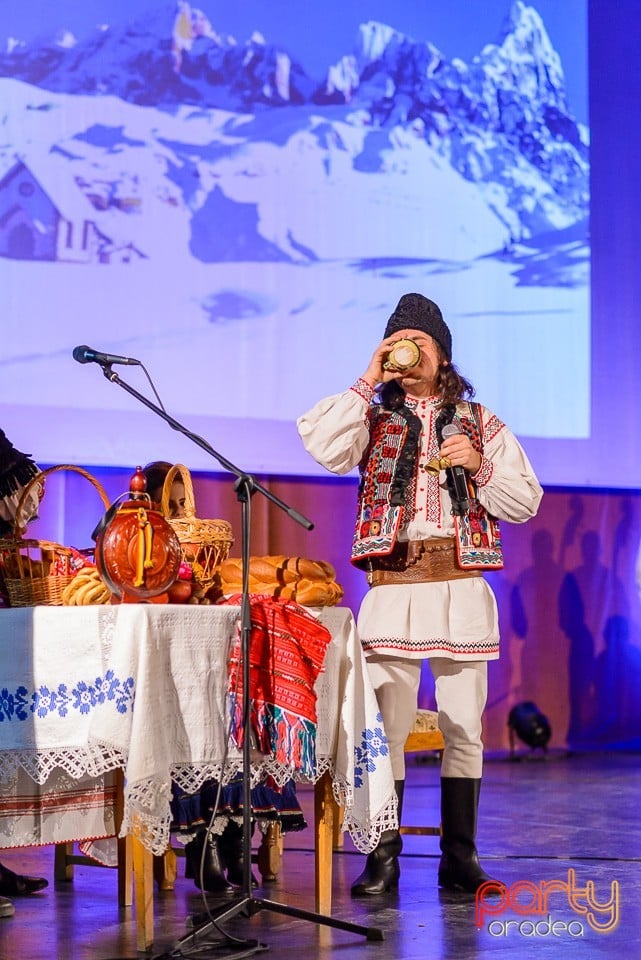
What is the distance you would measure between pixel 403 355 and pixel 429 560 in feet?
1.80

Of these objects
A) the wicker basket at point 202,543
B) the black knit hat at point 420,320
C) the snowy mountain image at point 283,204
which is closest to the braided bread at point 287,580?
the wicker basket at point 202,543

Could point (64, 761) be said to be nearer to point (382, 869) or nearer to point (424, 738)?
point (382, 869)

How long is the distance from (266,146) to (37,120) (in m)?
1.12

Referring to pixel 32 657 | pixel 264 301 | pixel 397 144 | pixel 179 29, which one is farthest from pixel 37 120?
pixel 32 657

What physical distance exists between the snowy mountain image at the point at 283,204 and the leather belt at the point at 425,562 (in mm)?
2709

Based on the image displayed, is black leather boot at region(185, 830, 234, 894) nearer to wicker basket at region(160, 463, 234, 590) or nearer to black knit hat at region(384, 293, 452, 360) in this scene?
wicker basket at region(160, 463, 234, 590)

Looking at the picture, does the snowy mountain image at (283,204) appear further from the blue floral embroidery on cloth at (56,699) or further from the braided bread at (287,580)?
the blue floral embroidery on cloth at (56,699)

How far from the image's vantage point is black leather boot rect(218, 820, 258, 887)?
353 cm

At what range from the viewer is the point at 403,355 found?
11.6ft

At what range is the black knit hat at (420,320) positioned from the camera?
12.2ft

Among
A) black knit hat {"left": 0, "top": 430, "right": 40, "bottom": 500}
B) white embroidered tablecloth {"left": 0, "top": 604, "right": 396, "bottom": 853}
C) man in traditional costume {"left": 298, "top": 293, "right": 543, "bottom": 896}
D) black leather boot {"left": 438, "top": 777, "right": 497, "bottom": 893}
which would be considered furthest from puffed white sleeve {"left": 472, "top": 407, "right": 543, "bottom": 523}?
black knit hat {"left": 0, "top": 430, "right": 40, "bottom": 500}

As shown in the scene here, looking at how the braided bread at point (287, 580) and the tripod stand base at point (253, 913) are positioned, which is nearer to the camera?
the tripod stand base at point (253, 913)

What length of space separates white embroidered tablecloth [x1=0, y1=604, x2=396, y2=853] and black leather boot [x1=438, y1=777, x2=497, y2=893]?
0.70 metres

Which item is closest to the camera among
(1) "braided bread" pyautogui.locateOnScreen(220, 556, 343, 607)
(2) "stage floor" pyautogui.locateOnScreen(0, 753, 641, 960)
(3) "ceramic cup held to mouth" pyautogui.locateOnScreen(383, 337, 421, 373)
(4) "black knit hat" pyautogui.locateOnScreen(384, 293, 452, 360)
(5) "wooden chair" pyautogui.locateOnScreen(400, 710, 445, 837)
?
(2) "stage floor" pyautogui.locateOnScreen(0, 753, 641, 960)
